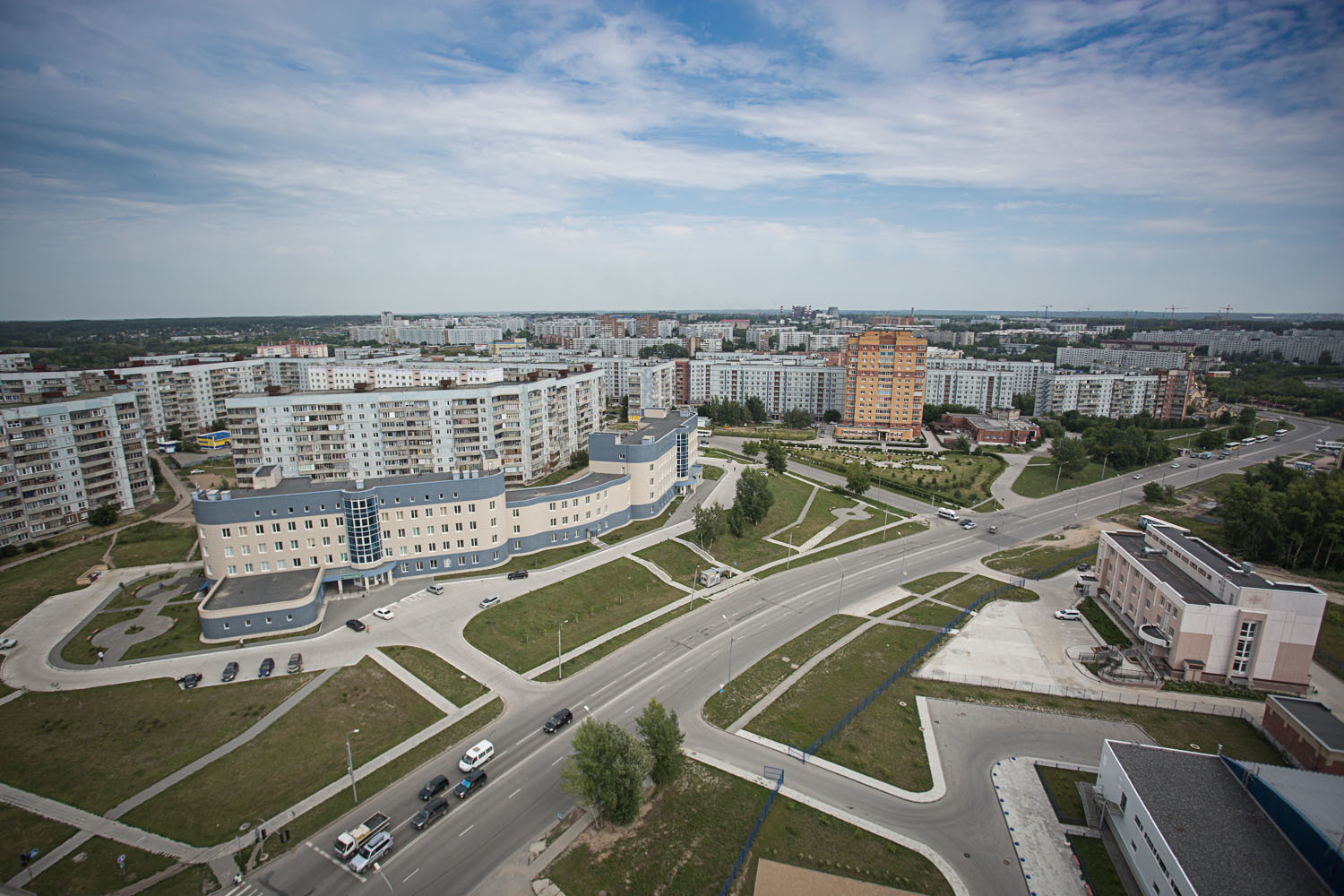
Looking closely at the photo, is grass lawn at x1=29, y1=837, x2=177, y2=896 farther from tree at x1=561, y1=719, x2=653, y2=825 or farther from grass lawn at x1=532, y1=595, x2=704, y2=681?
grass lawn at x1=532, y1=595, x2=704, y2=681

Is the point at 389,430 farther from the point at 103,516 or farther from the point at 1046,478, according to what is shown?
the point at 1046,478

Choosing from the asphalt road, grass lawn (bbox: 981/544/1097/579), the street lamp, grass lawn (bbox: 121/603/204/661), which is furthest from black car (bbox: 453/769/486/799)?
grass lawn (bbox: 981/544/1097/579)

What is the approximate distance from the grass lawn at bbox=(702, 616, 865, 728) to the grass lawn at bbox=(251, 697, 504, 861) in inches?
512

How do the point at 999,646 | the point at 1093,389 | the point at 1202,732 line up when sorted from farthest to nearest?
the point at 1093,389
the point at 999,646
the point at 1202,732

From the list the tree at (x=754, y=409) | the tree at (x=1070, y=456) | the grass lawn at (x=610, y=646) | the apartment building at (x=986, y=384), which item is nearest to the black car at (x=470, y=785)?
the grass lawn at (x=610, y=646)

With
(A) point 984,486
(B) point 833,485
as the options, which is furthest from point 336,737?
(A) point 984,486

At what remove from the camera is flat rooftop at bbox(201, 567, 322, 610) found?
4353 cm

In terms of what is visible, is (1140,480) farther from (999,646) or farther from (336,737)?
(336,737)

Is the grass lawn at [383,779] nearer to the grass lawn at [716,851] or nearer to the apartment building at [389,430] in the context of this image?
the grass lawn at [716,851]

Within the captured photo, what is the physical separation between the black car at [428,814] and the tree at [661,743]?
31.8 feet

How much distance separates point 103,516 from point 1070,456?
12112 centimetres

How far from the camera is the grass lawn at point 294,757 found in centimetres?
2838

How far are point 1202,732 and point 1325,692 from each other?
12.1 m

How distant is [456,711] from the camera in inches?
1416
